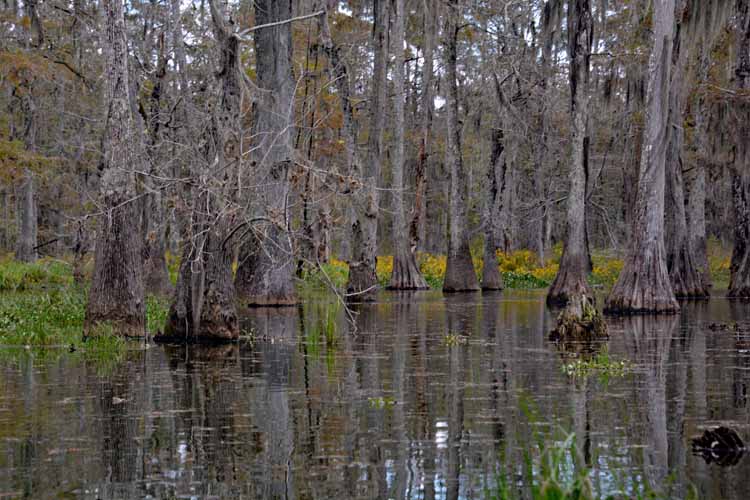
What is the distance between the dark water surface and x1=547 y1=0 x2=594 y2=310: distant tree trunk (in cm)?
810

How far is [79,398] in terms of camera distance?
26.8ft

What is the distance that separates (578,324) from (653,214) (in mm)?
6971

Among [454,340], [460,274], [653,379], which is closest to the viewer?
[653,379]

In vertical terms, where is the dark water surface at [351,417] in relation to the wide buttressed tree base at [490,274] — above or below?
below

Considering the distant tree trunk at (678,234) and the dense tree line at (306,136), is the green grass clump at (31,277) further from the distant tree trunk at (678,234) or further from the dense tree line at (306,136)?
the distant tree trunk at (678,234)

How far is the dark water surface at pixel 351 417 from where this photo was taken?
5.29 meters

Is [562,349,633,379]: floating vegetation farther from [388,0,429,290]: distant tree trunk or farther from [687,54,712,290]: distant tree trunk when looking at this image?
[388,0,429,290]: distant tree trunk

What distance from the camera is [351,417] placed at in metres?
7.29

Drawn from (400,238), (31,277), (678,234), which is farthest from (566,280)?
(31,277)

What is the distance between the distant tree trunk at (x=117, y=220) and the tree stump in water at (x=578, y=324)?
5.51 m

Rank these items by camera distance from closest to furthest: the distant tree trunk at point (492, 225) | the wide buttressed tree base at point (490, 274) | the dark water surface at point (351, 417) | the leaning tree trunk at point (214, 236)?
the dark water surface at point (351, 417)
the leaning tree trunk at point (214, 236)
the distant tree trunk at point (492, 225)
the wide buttressed tree base at point (490, 274)

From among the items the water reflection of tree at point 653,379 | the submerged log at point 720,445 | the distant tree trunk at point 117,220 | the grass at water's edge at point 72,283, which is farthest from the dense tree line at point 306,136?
the submerged log at point 720,445

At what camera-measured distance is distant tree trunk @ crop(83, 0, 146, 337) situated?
1247 centimetres

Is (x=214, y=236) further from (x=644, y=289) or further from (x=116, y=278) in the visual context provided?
(x=644, y=289)
